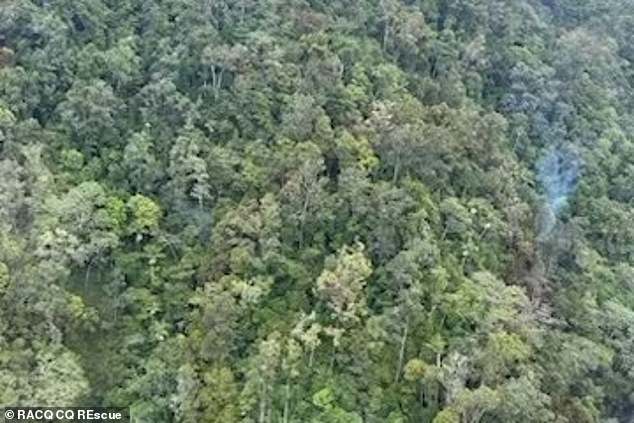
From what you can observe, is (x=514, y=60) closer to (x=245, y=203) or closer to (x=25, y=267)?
(x=245, y=203)

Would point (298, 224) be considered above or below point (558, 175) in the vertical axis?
above

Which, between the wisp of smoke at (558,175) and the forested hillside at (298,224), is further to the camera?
the wisp of smoke at (558,175)

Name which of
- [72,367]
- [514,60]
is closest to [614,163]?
[514,60]

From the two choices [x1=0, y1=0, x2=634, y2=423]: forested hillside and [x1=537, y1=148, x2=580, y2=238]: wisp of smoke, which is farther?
[x1=537, y1=148, x2=580, y2=238]: wisp of smoke
